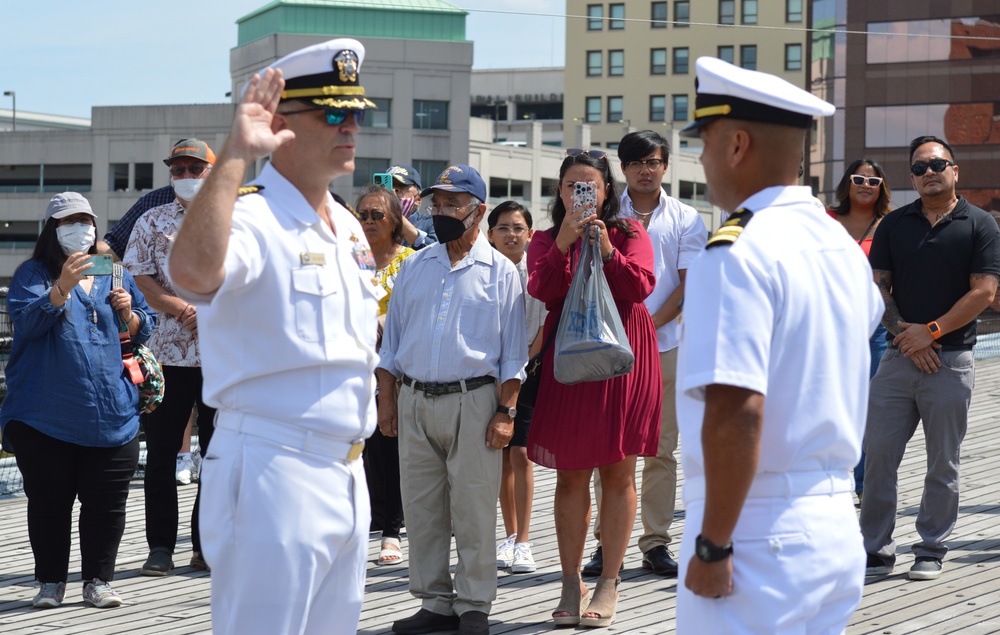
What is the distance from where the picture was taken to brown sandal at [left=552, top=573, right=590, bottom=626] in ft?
21.1

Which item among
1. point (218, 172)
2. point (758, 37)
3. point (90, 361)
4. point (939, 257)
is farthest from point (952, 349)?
point (758, 37)

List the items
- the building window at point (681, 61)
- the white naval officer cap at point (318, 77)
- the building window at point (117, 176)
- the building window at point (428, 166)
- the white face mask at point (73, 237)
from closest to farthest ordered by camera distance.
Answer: the white naval officer cap at point (318, 77)
the white face mask at point (73, 237)
the building window at point (428, 166)
the building window at point (117, 176)
the building window at point (681, 61)

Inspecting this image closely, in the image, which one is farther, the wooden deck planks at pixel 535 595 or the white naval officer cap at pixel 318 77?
the wooden deck planks at pixel 535 595

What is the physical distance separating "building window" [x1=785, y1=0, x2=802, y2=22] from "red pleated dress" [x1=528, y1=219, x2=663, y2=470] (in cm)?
10533

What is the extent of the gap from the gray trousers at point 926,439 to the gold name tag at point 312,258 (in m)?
4.71

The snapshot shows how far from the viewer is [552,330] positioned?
6629 mm

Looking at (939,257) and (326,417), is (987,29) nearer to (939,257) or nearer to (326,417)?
(939,257)

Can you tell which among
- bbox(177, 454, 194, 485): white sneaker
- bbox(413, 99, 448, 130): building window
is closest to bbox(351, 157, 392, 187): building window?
bbox(413, 99, 448, 130): building window

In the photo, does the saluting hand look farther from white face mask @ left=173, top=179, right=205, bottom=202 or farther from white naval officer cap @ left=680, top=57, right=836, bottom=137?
white face mask @ left=173, top=179, right=205, bottom=202

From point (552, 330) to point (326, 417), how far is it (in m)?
3.13

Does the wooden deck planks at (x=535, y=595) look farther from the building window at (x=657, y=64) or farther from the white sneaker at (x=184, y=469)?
the building window at (x=657, y=64)

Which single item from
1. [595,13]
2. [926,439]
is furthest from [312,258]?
[595,13]

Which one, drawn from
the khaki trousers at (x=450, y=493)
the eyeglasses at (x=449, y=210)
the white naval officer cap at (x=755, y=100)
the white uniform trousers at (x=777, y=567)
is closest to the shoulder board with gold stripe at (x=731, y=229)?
the white naval officer cap at (x=755, y=100)

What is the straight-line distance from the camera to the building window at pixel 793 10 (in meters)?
107
